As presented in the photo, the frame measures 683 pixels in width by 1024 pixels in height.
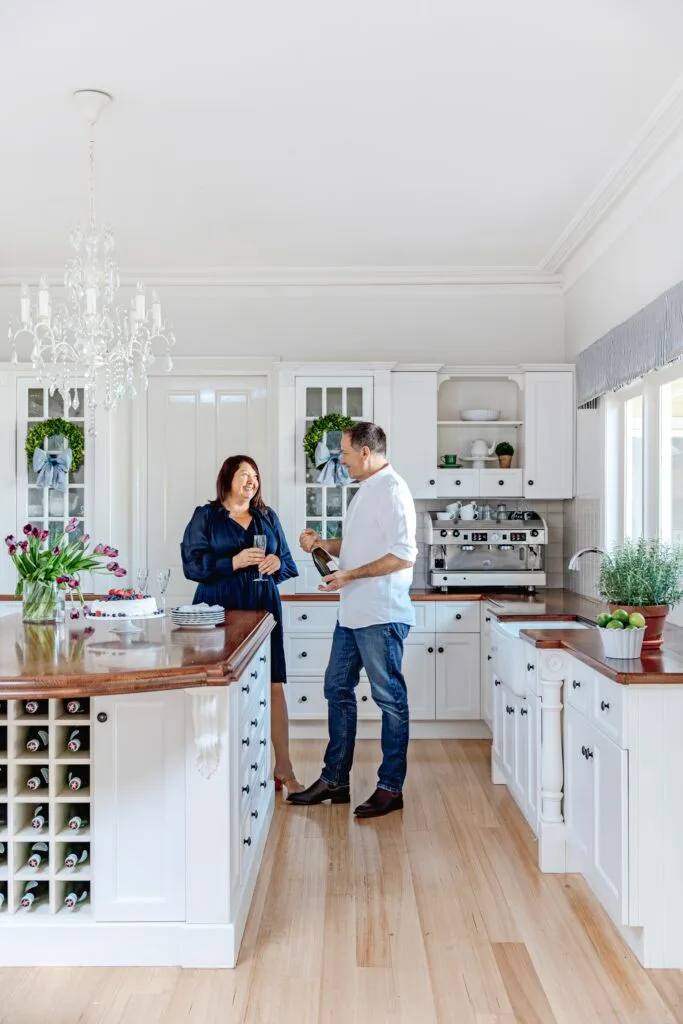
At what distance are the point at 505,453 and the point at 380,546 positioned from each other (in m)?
1.99

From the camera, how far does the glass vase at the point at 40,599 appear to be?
321cm

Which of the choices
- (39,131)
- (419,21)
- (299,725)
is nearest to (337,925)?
(299,725)

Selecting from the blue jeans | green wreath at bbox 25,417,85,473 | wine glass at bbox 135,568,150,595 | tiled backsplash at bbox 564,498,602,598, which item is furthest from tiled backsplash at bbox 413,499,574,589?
wine glass at bbox 135,568,150,595

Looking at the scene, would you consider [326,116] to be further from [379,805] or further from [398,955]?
[398,955]

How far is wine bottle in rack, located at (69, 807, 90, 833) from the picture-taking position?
102 inches

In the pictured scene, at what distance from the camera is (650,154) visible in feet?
12.6

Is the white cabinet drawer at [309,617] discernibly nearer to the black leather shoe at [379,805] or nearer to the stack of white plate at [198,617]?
the black leather shoe at [379,805]

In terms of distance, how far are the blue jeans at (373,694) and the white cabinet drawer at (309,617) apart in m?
1.22

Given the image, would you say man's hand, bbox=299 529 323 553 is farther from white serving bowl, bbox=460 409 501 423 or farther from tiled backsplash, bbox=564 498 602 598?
white serving bowl, bbox=460 409 501 423

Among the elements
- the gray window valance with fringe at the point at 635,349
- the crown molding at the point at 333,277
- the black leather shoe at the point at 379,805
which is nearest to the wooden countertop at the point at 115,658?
the black leather shoe at the point at 379,805

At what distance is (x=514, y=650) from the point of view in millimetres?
3816

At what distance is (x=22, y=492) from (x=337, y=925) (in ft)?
11.9

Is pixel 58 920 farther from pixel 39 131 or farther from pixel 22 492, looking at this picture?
pixel 22 492

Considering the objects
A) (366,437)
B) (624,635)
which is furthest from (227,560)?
(624,635)
